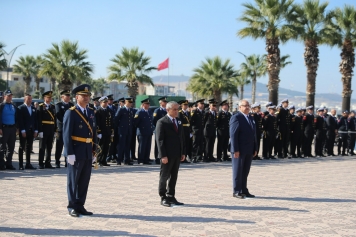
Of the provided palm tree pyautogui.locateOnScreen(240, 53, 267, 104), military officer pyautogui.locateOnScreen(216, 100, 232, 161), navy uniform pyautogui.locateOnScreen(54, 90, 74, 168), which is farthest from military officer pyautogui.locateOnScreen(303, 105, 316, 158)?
palm tree pyautogui.locateOnScreen(240, 53, 267, 104)

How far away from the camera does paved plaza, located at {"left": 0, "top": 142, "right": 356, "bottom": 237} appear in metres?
7.24

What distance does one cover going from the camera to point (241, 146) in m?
10.1

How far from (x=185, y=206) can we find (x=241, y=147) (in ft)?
5.87

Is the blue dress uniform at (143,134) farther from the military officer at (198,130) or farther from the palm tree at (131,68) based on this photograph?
the palm tree at (131,68)

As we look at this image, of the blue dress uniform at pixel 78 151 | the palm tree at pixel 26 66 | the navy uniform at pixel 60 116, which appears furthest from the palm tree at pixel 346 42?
the palm tree at pixel 26 66

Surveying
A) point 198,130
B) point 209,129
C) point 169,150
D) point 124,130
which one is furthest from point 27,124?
point 209,129

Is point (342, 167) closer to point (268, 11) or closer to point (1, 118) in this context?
point (1, 118)

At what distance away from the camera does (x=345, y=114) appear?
Result: 73.6ft

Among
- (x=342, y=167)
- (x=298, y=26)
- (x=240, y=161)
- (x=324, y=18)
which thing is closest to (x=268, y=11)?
(x=298, y=26)

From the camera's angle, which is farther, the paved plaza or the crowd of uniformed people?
the crowd of uniformed people

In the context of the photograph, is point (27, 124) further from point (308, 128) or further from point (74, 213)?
point (308, 128)

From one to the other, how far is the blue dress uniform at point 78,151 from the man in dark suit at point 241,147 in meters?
3.03

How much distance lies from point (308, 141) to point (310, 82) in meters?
14.4

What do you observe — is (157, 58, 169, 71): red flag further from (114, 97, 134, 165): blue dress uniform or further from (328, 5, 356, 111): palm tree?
(114, 97, 134, 165): blue dress uniform
